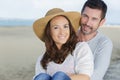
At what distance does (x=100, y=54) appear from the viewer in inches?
159

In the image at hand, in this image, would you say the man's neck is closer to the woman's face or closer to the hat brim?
the hat brim

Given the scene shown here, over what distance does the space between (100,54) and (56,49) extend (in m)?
0.43

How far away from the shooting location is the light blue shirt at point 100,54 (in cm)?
398

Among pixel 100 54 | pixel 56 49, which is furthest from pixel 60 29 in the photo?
pixel 100 54

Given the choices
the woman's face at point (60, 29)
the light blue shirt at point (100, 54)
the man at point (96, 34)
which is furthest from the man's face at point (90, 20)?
the woman's face at point (60, 29)

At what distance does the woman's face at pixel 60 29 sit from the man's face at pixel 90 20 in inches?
9.9

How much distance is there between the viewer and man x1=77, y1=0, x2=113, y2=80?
159 inches

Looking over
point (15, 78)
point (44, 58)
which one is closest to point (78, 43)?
point (44, 58)

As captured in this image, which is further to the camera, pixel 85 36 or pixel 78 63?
pixel 85 36

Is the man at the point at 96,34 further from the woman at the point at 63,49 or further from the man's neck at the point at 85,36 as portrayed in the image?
the woman at the point at 63,49

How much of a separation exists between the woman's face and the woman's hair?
0.06 meters

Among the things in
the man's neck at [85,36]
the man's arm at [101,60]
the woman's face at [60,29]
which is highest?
the woman's face at [60,29]

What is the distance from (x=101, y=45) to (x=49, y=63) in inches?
21.6

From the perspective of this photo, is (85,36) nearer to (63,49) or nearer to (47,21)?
(63,49)
